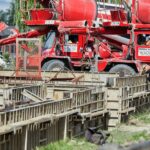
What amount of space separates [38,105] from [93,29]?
1360 cm

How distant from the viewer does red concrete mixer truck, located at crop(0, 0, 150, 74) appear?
23500mm

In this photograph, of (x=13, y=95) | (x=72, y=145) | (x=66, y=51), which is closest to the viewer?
(x=72, y=145)

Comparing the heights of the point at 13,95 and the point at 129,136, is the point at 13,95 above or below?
above

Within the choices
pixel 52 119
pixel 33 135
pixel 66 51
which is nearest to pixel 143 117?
pixel 52 119

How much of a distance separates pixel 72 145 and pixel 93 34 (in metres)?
13.2

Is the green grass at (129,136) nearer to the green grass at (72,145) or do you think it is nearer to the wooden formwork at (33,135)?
the green grass at (72,145)

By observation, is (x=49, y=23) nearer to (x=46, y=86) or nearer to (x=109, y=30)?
(x=109, y=30)

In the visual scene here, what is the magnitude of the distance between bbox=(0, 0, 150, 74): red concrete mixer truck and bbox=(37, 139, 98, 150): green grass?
35.8 ft

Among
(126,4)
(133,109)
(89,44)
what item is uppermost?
(126,4)

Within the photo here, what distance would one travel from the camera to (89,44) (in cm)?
2509

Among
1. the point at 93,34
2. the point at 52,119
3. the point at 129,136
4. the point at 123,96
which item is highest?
the point at 93,34

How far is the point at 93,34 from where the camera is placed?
24.7m

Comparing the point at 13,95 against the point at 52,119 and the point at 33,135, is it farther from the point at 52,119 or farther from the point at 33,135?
the point at 33,135

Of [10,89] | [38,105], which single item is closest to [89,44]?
[10,89]
